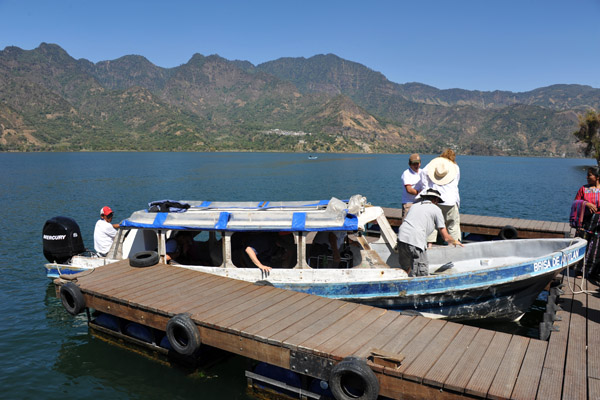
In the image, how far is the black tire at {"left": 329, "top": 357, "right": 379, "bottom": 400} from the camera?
5.73 m

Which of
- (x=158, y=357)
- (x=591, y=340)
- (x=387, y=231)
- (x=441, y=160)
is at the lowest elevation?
(x=158, y=357)

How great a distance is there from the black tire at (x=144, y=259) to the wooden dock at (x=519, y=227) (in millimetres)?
11278

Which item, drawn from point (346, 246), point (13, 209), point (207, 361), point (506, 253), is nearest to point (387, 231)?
point (346, 246)

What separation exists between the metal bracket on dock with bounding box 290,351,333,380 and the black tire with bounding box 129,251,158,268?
5.71 meters

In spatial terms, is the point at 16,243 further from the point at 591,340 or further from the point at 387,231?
the point at 591,340

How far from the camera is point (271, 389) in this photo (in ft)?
24.8

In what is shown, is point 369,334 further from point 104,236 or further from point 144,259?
point 104,236

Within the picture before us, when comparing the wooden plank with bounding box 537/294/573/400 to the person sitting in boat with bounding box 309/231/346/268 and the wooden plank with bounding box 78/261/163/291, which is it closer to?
the person sitting in boat with bounding box 309/231/346/268

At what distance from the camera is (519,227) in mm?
16172

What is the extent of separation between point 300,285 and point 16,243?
1848 cm

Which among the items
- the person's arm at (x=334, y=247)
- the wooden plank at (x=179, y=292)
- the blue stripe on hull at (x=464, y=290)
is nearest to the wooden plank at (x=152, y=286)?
the wooden plank at (x=179, y=292)

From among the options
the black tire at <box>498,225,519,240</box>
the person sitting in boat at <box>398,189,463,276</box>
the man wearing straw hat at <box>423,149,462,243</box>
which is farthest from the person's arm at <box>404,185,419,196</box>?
the black tire at <box>498,225,519,240</box>

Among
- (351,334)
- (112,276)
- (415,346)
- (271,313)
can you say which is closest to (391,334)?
(415,346)

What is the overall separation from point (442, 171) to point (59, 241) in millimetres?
11439
